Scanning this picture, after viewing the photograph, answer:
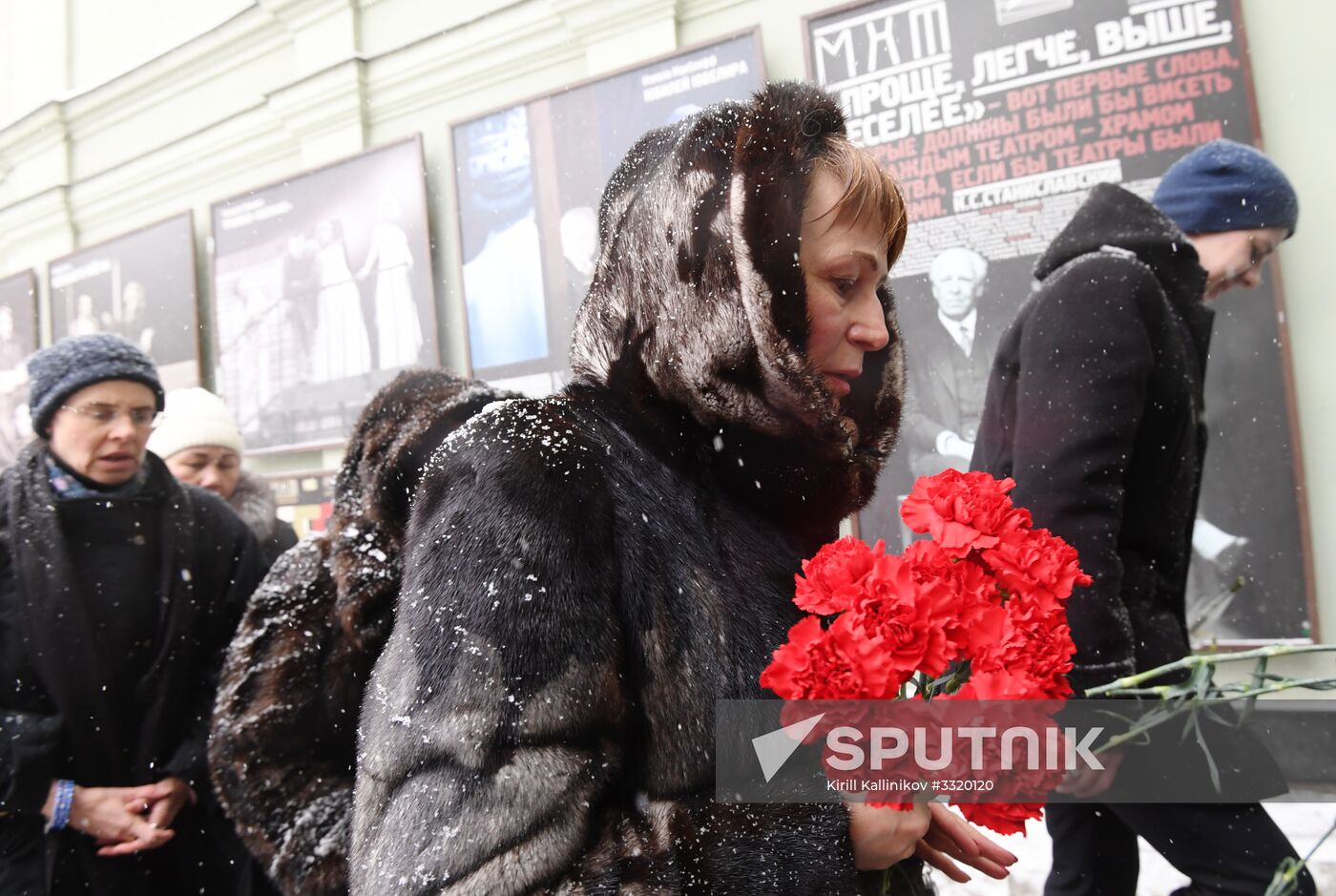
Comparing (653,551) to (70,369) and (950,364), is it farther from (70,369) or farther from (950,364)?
(950,364)

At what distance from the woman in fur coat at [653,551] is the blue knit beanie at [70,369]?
1366 mm

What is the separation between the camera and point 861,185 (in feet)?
3.20

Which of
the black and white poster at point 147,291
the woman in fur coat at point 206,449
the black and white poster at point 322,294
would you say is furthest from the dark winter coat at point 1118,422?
the black and white poster at point 147,291

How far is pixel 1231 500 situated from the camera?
273 cm

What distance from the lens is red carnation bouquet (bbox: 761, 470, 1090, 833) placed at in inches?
24.5

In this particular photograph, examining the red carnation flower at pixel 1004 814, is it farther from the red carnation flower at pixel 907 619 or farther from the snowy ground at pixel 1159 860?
the snowy ground at pixel 1159 860

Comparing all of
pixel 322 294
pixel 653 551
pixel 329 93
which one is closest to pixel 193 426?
pixel 322 294

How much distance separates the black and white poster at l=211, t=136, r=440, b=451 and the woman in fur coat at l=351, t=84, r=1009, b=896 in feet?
10.0

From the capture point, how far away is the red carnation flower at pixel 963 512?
0.68 m

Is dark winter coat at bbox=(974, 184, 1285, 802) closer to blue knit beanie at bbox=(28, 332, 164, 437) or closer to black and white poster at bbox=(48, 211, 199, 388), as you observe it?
blue knit beanie at bbox=(28, 332, 164, 437)

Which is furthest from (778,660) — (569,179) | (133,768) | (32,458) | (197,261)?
(197,261)

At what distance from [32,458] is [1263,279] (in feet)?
10.8

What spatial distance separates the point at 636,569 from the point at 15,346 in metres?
6.33

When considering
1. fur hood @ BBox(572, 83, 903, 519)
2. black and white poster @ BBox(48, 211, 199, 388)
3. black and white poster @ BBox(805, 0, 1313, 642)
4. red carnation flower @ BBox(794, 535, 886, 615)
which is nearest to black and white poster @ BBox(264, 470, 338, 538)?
black and white poster @ BBox(48, 211, 199, 388)
